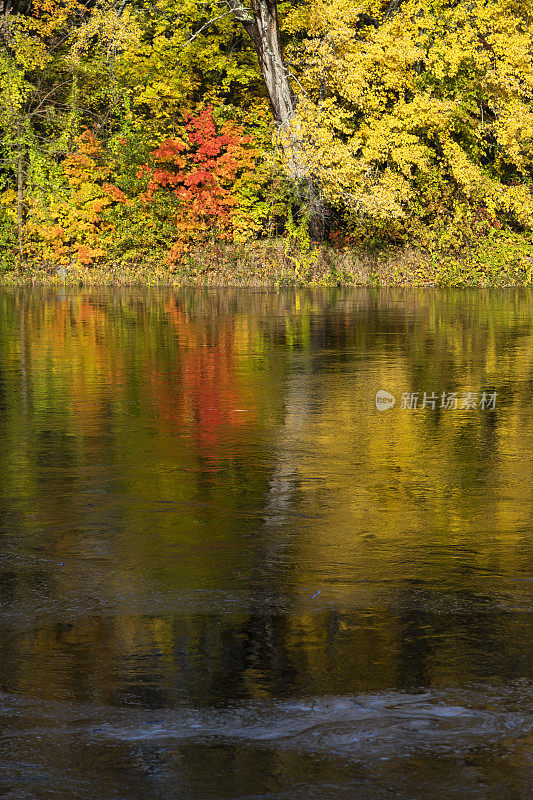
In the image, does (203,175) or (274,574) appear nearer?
(274,574)

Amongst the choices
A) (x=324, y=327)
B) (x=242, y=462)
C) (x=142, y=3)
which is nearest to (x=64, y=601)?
(x=242, y=462)

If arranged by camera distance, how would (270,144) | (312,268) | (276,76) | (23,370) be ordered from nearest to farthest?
(23,370) → (276,76) → (312,268) → (270,144)

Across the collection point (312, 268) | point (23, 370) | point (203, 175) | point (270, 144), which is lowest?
point (23, 370)

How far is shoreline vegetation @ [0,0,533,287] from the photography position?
3834 centimetres

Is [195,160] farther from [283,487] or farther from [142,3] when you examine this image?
[283,487]

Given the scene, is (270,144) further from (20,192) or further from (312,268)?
(20,192)

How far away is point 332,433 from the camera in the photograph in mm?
10344

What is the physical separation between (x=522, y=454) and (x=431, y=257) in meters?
31.6

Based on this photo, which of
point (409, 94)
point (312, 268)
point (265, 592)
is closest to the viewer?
point (265, 592)

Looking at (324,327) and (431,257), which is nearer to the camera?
(324,327)

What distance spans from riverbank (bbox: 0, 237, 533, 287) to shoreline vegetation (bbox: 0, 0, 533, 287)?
0.25ft
